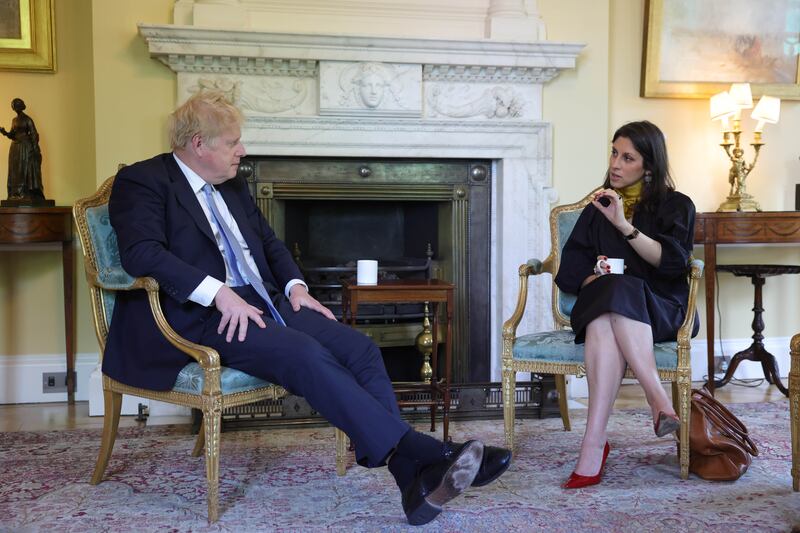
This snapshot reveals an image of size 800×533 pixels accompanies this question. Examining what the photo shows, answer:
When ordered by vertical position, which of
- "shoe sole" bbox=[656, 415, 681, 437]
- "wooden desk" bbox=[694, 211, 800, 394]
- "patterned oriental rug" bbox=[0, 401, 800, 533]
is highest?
"wooden desk" bbox=[694, 211, 800, 394]

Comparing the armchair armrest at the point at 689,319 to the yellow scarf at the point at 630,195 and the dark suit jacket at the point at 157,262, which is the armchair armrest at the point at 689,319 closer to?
the yellow scarf at the point at 630,195

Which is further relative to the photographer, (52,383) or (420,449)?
(52,383)

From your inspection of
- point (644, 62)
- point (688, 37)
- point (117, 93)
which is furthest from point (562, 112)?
point (117, 93)

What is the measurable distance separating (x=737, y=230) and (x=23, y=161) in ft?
11.3

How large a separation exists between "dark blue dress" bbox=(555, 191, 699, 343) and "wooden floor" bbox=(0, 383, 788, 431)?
45.8 inches

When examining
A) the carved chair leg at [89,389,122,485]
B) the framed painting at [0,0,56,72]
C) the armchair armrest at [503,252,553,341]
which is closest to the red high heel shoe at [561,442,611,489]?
the armchair armrest at [503,252,553,341]

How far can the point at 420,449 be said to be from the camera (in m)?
2.16

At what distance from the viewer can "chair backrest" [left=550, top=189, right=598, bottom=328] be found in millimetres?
3248

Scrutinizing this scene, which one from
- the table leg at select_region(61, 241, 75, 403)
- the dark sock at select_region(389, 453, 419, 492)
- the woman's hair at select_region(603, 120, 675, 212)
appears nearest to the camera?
the dark sock at select_region(389, 453, 419, 492)

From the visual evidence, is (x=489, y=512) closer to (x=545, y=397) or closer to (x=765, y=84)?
(x=545, y=397)

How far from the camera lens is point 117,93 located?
374cm

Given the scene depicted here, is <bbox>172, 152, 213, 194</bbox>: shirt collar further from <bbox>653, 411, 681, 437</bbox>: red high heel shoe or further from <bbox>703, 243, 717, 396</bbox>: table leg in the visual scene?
<bbox>703, 243, 717, 396</bbox>: table leg

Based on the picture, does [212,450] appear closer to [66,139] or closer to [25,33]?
[66,139]

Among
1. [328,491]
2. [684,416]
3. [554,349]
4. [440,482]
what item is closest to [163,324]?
[328,491]
